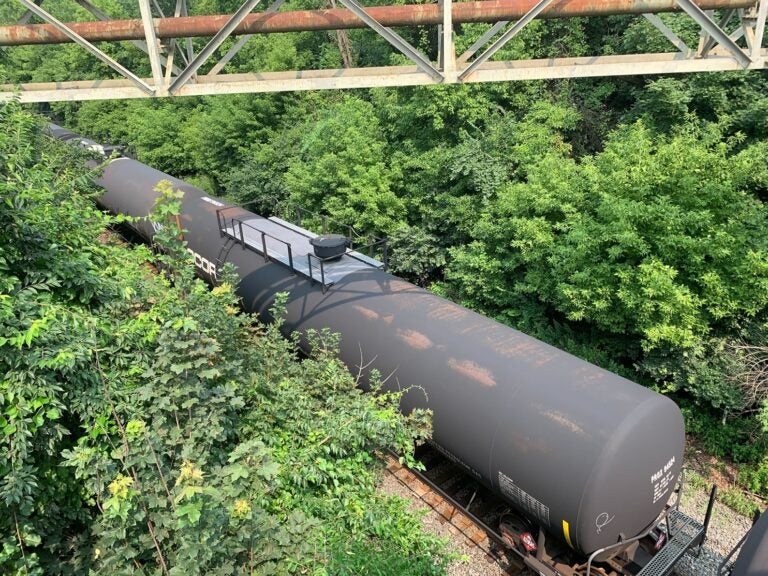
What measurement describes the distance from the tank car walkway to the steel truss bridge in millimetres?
3278

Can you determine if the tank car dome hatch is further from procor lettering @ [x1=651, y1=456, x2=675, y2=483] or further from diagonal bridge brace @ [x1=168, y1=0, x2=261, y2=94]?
procor lettering @ [x1=651, y1=456, x2=675, y2=483]

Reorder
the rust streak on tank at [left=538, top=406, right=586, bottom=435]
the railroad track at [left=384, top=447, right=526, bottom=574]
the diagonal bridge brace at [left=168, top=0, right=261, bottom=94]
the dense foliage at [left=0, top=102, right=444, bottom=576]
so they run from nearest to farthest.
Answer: the dense foliage at [left=0, top=102, right=444, bottom=576] → the rust streak on tank at [left=538, top=406, right=586, bottom=435] → the diagonal bridge brace at [left=168, top=0, right=261, bottom=94] → the railroad track at [left=384, top=447, right=526, bottom=574]

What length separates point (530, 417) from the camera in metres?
6.57

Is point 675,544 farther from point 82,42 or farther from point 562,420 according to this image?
point 82,42

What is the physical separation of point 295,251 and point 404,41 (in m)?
5.31

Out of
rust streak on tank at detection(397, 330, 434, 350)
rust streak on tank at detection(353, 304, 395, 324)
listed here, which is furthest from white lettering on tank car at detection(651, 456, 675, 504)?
rust streak on tank at detection(353, 304, 395, 324)

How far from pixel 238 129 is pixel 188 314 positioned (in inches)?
906

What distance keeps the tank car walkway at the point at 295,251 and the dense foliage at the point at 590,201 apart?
4888 millimetres

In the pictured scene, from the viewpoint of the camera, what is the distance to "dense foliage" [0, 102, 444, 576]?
4258mm

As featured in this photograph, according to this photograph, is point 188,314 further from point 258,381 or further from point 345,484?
point 345,484

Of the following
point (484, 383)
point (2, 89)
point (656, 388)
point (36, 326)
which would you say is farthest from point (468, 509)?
point (2, 89)

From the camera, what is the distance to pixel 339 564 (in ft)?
16.1

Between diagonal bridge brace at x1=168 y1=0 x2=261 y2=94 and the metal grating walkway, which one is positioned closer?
the metal grating walkway

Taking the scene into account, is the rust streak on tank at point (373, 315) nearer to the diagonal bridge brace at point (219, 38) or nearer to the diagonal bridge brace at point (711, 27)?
the diagonal bridge brace at point (219, 38)
